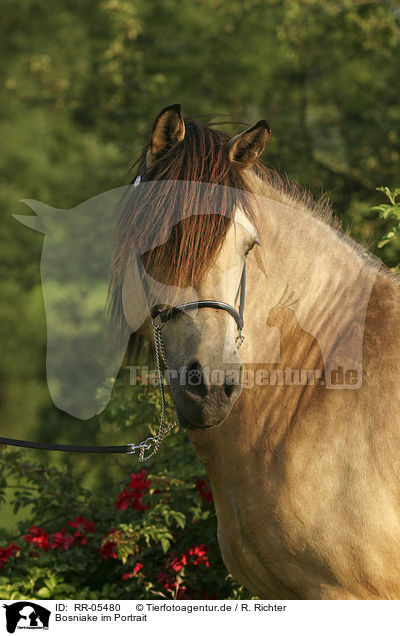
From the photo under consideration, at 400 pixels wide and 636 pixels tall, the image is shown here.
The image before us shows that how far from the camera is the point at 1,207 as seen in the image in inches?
361

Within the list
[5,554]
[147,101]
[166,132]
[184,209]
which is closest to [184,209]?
[184,209]

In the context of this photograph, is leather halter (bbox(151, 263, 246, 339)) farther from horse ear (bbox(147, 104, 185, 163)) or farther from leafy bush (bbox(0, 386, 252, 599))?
leafy bush (bbox(0, 386, 252, 599))

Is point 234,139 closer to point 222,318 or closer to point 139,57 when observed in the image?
point 222,318

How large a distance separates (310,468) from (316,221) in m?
1.07

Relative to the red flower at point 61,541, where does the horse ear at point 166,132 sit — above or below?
above

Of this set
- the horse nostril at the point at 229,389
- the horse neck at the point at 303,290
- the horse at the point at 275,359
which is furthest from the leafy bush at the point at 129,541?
the horse nostril at the point at 229,389

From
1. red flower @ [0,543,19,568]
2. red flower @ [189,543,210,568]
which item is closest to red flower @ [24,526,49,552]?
red flower @ [0,543,19,568]

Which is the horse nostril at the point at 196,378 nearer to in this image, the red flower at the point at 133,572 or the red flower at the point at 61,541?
the red flower at the point at 133,572

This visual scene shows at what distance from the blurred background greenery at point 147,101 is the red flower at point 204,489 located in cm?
118

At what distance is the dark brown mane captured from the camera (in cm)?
221

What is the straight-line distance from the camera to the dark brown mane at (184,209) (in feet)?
7.25

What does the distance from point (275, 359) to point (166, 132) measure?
1018 millimetres

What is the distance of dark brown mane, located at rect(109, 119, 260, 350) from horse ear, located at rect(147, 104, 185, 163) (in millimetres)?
33
